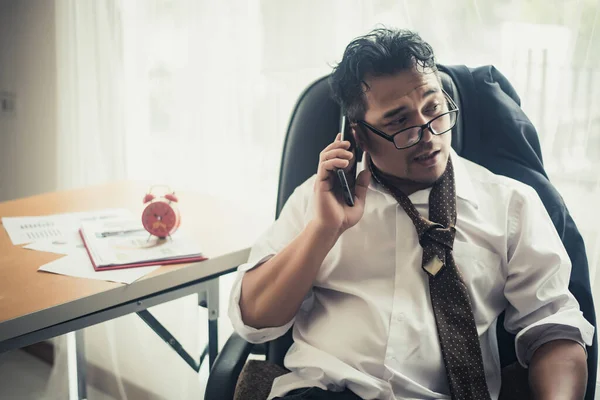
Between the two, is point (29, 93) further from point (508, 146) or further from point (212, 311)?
point (508, 146)

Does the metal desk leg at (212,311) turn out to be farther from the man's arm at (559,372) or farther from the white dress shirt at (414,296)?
the man's arm at (559,372)

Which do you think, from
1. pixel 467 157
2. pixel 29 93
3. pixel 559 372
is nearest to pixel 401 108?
pixel 467 157

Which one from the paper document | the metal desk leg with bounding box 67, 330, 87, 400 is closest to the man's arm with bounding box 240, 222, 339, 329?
the paper document

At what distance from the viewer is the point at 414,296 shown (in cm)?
121

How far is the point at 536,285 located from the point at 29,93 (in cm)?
245

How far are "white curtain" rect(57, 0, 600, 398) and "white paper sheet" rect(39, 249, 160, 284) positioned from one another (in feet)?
1.54

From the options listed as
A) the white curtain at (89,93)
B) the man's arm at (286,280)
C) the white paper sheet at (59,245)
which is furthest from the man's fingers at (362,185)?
the white curtain at (89,93)

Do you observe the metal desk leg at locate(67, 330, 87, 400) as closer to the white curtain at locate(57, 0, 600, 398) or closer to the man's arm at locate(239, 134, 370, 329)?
the white curtain at locate(57, 0, 600, 398)

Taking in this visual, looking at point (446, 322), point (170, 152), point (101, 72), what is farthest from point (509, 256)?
point (101, 72)

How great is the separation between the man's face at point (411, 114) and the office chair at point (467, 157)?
0.52ft

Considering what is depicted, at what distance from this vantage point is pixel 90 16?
2.39 meters

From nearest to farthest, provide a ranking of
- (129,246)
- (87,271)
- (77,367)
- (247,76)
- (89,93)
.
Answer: (87,271) < (129,246) < (247,76) < (77,367) < (89,93)

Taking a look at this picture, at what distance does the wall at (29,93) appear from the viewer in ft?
8.95

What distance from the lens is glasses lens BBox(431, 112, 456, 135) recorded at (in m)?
1.19
